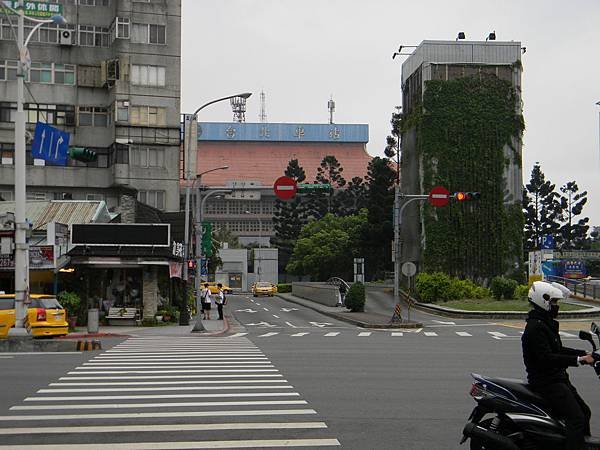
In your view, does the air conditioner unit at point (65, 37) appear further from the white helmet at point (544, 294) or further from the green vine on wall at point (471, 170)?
the white helmet at point (544, 294)

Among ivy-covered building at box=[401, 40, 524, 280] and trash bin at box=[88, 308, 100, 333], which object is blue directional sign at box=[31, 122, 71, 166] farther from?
ivy-covered building at box=[401, 40, 524, 280]

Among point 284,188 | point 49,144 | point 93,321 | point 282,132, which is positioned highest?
point 282,132

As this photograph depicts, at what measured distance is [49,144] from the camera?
25.6 m

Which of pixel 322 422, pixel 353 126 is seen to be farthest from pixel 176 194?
pixel 353 126

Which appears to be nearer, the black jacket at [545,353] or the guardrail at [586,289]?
the black jacket at [545,353]

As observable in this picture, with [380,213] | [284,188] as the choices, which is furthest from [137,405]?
[380,213]

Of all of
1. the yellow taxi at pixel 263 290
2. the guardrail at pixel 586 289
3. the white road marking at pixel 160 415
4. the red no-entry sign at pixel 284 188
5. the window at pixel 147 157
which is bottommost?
the yellow taxi at pixel 263 290

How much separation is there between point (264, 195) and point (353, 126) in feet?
74.2

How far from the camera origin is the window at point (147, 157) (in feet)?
193

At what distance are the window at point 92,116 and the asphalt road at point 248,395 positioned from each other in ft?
124

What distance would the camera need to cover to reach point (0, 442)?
375 inches

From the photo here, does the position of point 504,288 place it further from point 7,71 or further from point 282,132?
point 282,132

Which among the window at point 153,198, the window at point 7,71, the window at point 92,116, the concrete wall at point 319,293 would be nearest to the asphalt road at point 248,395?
the concrete wall at point 319,293

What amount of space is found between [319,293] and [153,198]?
47.1 ft
